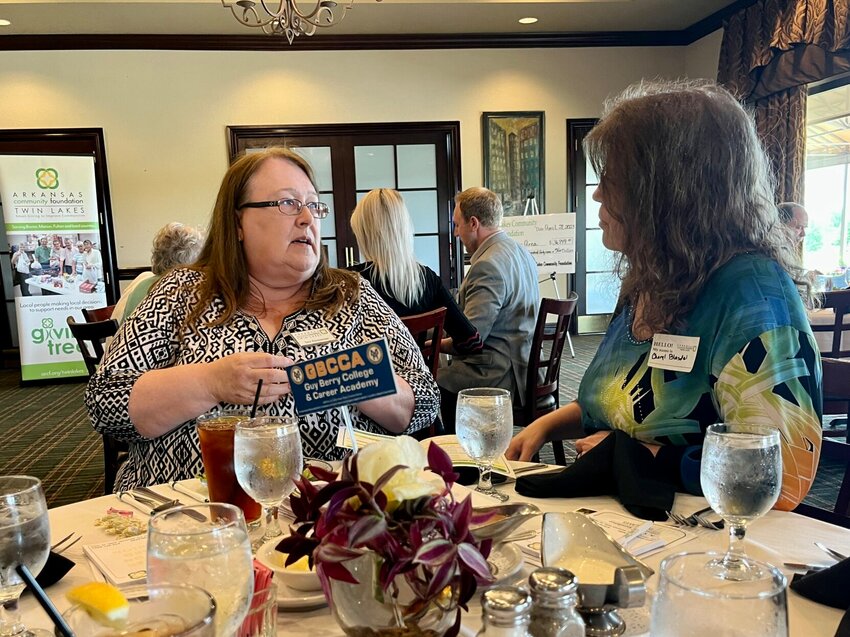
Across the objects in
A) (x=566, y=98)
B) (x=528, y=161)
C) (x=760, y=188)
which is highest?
(x=566, y=98)

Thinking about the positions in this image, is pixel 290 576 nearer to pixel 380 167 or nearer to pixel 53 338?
pixel 53 338

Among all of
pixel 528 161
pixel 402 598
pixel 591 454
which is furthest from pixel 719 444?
pixel 528 161

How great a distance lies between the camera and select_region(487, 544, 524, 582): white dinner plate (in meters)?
0.81

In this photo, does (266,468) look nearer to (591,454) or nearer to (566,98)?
(591,454)

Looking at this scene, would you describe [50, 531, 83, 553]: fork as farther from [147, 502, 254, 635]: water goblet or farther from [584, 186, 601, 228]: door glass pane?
[584, 186, 601, 228]: door glass pane

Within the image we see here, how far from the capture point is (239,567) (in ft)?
2.01

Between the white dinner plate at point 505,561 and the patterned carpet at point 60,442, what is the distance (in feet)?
8.52

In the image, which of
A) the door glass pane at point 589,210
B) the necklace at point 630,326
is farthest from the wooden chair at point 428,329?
the door glass pane at point 589,210

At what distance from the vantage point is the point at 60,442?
4.34 metres

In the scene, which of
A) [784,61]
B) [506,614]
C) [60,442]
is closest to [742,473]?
[506,614]

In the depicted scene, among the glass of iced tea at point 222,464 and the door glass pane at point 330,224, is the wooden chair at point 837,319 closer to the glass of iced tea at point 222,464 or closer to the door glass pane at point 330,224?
the glass of iced tea at point 222,464

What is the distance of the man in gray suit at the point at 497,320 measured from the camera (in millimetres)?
3094

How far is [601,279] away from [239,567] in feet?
23.2

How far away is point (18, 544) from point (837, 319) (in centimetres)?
324
